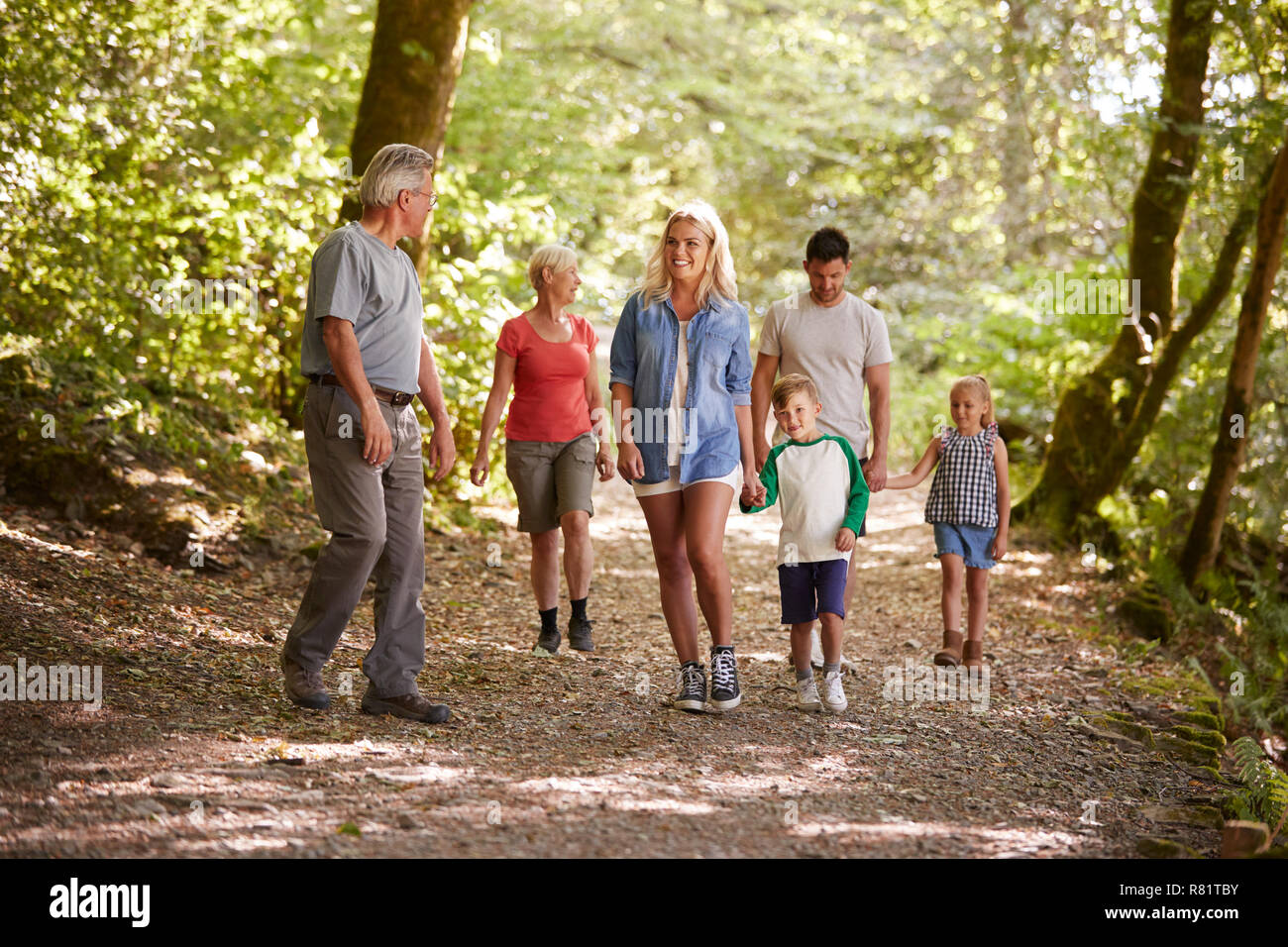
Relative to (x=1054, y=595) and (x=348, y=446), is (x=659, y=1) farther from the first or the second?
(x=348, y=446)

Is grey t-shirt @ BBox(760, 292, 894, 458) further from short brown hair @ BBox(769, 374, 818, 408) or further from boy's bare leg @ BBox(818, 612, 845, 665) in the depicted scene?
boy's bare leg @ BBox(818, 612, 845, 665)

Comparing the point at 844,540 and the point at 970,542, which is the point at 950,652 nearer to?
the point at 970,542

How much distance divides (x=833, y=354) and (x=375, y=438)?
248 centimetres

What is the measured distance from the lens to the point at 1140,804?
4.73 metres

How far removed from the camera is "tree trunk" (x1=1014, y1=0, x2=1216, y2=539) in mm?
9672

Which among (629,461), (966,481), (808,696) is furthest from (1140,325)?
(629,461)

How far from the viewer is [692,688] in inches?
208

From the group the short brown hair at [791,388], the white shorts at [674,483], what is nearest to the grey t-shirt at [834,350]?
the short brown hair at [791,388]

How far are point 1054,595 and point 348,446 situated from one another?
6.50 m

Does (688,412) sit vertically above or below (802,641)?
above

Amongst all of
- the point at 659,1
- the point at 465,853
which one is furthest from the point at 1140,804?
the point at 659,1

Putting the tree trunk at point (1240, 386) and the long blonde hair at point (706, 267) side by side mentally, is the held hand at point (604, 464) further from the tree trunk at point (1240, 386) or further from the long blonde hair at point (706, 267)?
the tree trunk at point (1240, 386)

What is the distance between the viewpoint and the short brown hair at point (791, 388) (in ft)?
18.2
